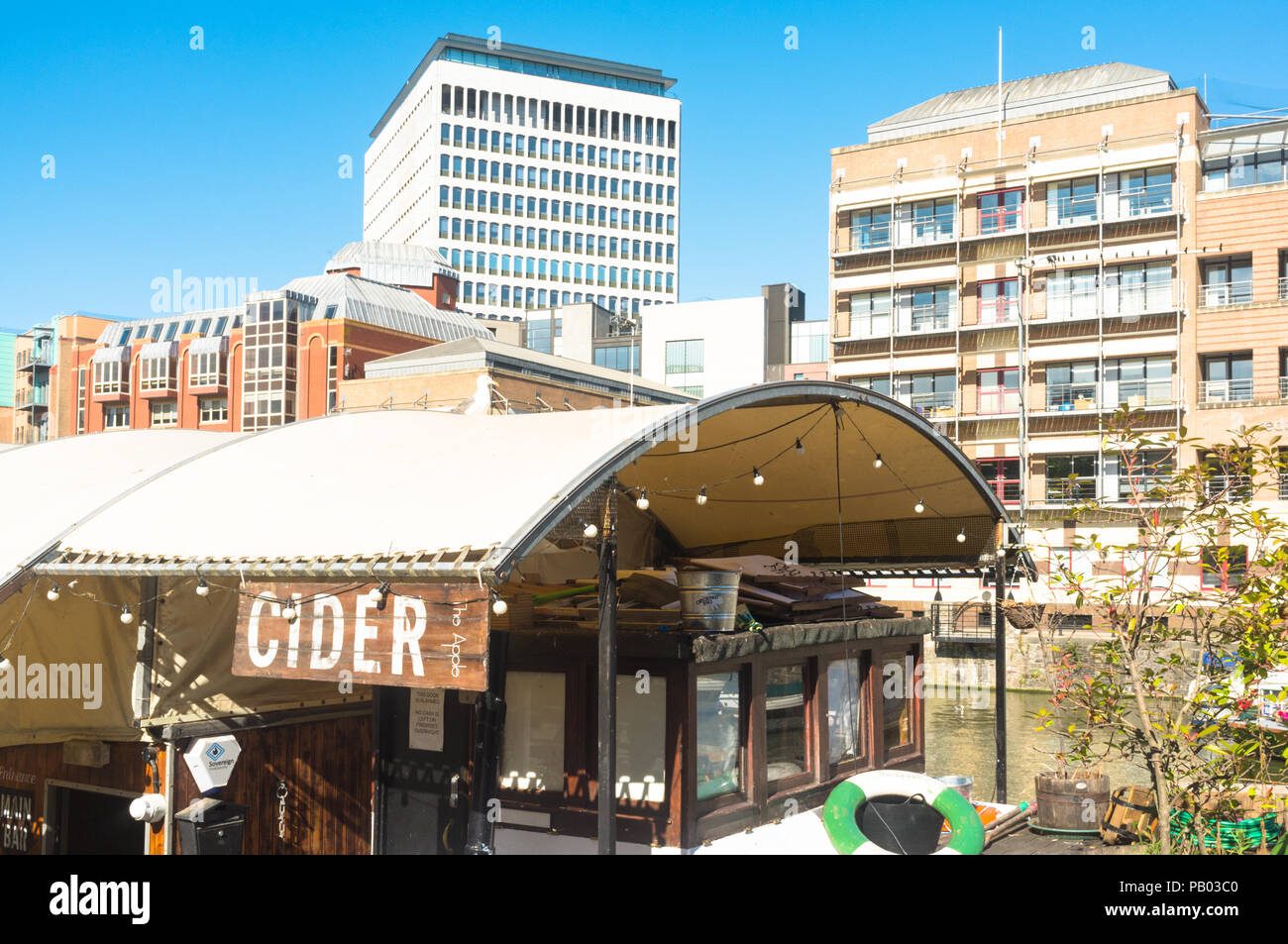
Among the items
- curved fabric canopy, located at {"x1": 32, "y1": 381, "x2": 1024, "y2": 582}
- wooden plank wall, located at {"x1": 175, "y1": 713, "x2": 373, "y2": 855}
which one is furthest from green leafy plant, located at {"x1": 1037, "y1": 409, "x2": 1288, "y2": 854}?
wooden plank wall, located at {"x1": 175, "y1": 713, "x2": 373, "y2": 855}

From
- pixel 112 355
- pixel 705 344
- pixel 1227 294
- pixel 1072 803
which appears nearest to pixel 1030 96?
pixel 1227 294

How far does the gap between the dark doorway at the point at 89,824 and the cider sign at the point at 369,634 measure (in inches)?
137

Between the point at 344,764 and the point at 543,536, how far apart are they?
5631 millimetres

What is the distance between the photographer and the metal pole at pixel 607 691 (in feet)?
28.4

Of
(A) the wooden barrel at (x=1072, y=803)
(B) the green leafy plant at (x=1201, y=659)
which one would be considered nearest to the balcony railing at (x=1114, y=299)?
(A) the wooden barrel at (x=1072, y=803)

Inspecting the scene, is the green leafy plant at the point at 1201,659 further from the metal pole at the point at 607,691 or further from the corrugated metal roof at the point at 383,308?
the corrugated metal roof at the point at 383,308

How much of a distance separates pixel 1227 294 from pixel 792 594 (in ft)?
157

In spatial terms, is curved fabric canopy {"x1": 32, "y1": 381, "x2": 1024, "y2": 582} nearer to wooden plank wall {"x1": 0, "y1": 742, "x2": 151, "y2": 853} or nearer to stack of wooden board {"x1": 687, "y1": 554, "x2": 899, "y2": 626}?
stack of wooden board {"x1": 687, "y1": 554, "x2": 899, "y2": 626}

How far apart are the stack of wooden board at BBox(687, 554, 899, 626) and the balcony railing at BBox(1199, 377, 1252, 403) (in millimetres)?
43793

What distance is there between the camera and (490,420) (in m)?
12.4

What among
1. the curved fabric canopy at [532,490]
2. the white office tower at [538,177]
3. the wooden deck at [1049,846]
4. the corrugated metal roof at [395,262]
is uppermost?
the white office tower at [538,177]

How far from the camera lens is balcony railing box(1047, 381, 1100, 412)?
184ft

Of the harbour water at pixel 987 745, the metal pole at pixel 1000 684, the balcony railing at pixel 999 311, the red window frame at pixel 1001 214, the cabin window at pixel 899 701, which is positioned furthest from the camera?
the red window frame at pixel 1001 214
